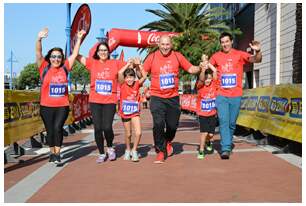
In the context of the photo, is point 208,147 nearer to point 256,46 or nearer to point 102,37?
point 256,46

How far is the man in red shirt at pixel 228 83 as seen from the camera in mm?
7547

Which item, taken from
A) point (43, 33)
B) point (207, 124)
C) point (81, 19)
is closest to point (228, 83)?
point (207, 124)

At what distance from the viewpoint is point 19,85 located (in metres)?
121

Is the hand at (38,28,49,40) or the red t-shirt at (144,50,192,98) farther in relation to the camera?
the red t-shirt at (144,50,192,98)

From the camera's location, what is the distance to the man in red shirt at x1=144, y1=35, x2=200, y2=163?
23.8 feet

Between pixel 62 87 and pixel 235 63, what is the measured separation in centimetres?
290

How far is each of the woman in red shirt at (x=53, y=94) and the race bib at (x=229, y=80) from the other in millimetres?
2647

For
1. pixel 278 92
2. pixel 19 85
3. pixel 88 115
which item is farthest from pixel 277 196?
pixel 19 85

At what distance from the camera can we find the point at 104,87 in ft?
23.8

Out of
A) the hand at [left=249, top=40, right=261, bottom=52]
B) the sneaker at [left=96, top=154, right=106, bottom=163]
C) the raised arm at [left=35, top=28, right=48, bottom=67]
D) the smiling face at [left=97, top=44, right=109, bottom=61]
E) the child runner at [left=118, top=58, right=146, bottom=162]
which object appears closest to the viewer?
the raised arm at [left=35, top=28, right=48, bottom=67]

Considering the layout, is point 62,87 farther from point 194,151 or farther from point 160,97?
point 194,151

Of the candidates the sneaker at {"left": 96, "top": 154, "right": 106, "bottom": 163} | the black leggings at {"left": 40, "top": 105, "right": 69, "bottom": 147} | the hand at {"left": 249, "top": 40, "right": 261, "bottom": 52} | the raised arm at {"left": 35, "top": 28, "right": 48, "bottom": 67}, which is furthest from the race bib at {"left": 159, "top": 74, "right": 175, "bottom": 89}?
the raised arm at {"left": 35, "top": 28, "right": 48, "bottom": 67}

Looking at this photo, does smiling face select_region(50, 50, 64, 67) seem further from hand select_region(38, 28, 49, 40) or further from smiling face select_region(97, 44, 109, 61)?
smiling face select_region(97, 44, 109, 61)
